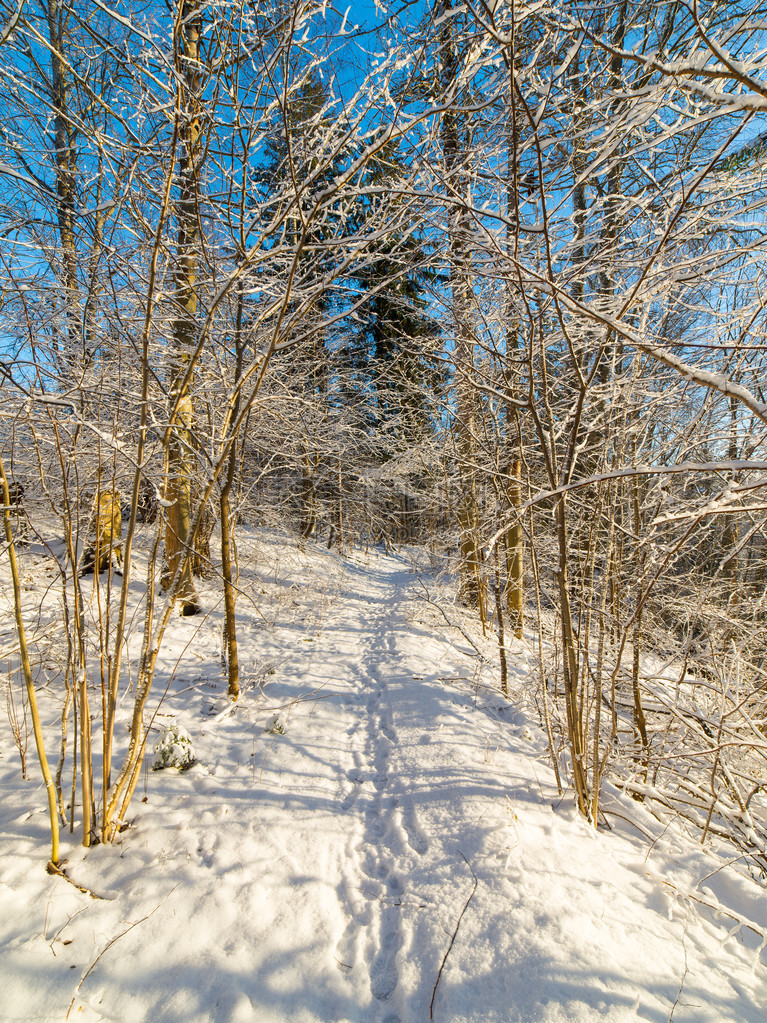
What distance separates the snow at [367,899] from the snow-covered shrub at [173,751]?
0.05 metres

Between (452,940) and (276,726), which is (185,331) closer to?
(276,726)

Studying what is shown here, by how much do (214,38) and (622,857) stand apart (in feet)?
13.9

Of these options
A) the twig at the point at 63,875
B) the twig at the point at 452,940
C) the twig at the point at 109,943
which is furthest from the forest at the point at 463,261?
the twig at the point at 452,940

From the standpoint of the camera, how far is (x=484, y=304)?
327 centimetres

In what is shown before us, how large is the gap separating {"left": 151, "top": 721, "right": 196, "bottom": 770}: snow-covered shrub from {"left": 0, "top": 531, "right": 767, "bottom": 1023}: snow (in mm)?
55

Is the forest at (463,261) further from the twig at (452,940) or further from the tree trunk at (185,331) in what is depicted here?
the twig at (452,940)

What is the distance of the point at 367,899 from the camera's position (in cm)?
197

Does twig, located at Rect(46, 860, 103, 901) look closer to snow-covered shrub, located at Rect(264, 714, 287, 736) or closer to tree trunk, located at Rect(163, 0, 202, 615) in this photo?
tree trunk, located at Rect(163, 0, 202, 615)

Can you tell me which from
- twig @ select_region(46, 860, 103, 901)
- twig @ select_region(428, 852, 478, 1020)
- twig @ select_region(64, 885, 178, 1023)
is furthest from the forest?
twig @ select_region(428, 852, 478, 1020)

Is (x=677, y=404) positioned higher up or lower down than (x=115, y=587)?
higher up

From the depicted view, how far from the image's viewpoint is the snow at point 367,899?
143 centimetres

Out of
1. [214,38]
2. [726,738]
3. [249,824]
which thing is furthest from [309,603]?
[214,38]

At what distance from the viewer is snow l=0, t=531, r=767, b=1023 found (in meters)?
1.43

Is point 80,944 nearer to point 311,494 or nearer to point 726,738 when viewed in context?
point 726,738
